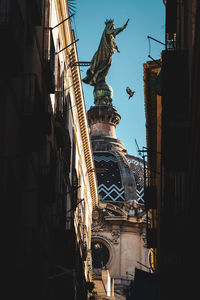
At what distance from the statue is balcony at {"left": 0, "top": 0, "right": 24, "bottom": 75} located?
6938 cm

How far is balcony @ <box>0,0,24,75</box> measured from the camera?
1062cm

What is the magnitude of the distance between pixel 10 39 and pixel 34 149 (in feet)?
12.5

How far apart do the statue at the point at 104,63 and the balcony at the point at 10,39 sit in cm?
6938

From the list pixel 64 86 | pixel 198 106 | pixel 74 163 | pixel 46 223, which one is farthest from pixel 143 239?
pixel 198 106

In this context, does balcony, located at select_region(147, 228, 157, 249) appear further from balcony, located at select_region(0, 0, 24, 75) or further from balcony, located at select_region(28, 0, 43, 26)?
balcony, located at select_region(0, 0, 24, 75)

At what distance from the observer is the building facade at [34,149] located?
38.4 ft

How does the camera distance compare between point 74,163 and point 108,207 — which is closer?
point 74,163

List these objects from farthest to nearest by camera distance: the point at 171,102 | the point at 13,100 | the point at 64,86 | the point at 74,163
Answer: the point at 74,163 → the point at 64,86 → the point at 171,102 → the point at 13,100

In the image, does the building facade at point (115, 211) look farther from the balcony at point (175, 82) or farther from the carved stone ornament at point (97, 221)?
the balcony at point (175, 82)

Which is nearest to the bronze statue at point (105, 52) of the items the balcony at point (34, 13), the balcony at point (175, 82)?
the balcony at point (175, 82)

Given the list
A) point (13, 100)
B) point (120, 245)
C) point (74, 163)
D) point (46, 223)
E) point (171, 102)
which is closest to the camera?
point (13, 100)

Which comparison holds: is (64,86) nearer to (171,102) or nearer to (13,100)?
(171,102)

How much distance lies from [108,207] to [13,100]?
182 ft

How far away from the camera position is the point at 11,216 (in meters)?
12.2
